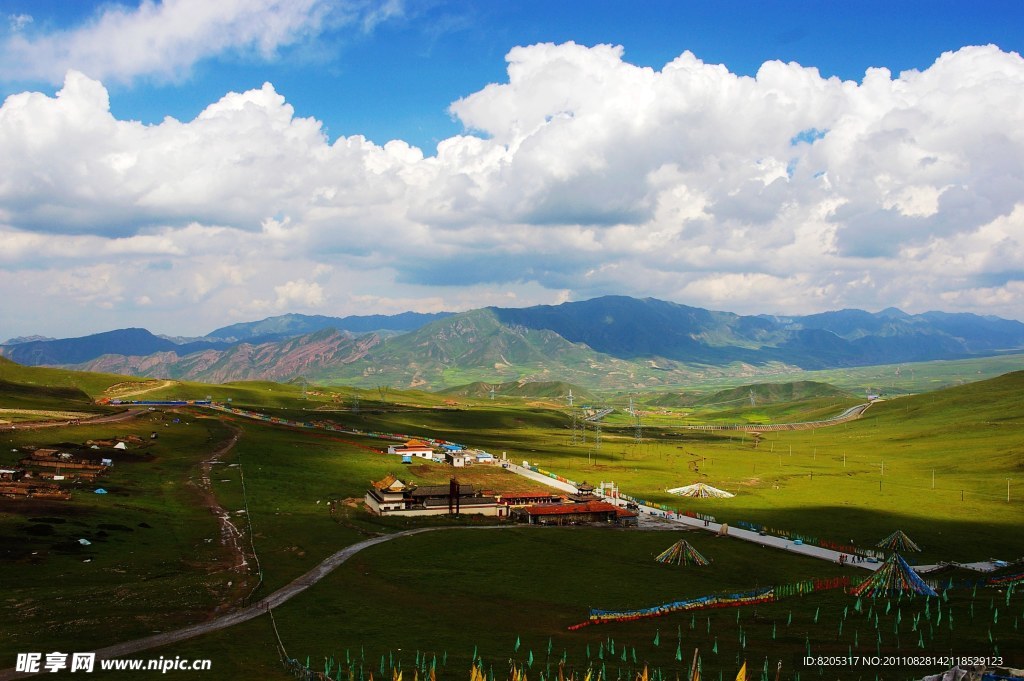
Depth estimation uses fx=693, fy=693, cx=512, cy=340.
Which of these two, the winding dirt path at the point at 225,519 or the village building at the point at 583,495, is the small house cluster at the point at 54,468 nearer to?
the winding dirt path at the point at 225,519

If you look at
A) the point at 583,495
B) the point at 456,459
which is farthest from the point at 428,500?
the point at 456,459

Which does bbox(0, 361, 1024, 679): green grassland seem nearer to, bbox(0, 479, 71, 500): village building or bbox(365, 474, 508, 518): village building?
bbox(0, 479, 71, 500): village building

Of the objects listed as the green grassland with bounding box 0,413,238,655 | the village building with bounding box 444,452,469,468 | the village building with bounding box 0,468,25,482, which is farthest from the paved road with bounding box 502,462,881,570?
the village building with bounding box 0,468,25,482

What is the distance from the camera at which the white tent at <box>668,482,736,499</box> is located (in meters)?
152

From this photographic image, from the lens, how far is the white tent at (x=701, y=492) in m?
152

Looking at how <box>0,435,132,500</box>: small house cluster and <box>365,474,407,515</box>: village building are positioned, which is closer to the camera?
<box>0,435,132,500</box>: small house cluster

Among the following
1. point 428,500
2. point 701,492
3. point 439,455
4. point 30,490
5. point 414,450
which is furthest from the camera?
point 439,455

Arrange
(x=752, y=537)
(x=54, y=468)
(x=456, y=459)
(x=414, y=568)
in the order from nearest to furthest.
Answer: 1. (x=414, y=568)
2. (x=752, y=537)
3. (x=54, y=468)
4. (x=456, y=459)

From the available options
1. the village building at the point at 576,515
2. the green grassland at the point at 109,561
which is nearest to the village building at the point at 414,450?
the green grassland at the point at 109,561

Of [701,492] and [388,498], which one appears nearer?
[388,498]

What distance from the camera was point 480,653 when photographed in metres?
59.6

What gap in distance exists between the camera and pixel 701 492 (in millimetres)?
152250

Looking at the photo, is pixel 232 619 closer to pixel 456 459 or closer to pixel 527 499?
pixel 527 499

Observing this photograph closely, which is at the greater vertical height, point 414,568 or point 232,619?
point 232,619
